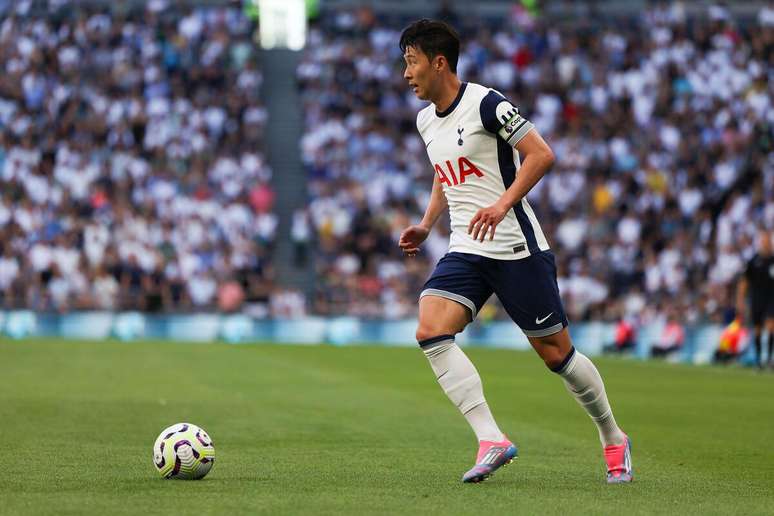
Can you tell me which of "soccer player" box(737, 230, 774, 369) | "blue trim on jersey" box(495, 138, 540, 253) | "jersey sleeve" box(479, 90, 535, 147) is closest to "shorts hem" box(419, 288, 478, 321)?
"blue trim on jersey" box(495, 138, 540, 253)

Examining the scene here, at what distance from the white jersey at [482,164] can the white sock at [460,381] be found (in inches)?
23.3

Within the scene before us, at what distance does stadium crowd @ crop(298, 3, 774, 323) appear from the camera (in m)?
31.3

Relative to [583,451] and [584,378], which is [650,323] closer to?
[583,451]

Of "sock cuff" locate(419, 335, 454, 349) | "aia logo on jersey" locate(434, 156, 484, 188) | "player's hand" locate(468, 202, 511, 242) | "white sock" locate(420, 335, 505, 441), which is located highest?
"aia logo on jersey" locate(434, 156, 484, 188)

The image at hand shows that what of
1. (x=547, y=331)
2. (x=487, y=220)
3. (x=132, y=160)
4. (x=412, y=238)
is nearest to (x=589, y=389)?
(x=547, y=331)

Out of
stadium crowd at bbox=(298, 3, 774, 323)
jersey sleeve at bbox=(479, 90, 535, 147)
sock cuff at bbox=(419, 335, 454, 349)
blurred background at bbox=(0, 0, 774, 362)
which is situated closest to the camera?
jersey sleeve at bbox=(479, 90, 535, 147)

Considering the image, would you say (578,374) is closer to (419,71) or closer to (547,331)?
(547,331)

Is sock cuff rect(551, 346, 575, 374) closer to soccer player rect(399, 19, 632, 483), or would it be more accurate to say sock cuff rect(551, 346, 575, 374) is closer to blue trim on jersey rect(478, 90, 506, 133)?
soccer player rect(399, 19, 632, 483)

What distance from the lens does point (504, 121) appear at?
7574 mm

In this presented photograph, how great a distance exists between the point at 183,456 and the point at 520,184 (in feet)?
8.08

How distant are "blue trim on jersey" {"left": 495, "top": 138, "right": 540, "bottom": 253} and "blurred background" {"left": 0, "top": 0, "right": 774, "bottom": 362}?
64.0 ft

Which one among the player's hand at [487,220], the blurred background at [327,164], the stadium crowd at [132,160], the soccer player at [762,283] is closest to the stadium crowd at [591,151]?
the blurred background at [327,164]

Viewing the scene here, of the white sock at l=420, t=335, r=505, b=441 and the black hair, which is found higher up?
the black hair

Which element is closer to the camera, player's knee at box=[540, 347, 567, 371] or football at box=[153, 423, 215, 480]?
football at box=[153, 423, 215, 480]
